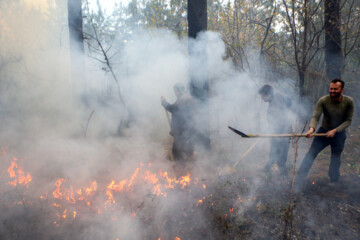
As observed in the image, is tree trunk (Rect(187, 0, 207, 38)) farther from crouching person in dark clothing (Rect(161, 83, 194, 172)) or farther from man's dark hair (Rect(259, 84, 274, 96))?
man's dark hair (Rect(259, 84, 274, 96))

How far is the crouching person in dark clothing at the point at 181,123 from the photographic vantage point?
5020mm

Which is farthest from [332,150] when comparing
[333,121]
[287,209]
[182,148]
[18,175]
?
[18,175]

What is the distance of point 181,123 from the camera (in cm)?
516

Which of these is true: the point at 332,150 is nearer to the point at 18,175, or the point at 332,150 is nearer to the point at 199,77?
the point at 199,77

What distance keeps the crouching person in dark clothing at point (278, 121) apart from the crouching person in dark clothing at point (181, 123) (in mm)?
1648

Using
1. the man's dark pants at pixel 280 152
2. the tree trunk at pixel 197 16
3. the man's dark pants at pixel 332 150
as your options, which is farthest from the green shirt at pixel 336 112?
the tree trunk at pixel 197 16

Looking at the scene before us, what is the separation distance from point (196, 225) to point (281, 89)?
23.7ft

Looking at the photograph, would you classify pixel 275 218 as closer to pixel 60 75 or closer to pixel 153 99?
pixel 153 99

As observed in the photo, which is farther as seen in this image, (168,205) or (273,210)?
(168,205)

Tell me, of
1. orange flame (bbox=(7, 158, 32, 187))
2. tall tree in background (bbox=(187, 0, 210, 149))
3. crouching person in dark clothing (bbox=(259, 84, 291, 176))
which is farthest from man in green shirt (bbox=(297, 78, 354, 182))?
orange flame (bbox=(7, 158, 32, 187))

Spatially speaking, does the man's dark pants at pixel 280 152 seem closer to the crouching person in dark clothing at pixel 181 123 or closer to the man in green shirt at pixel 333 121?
the man in green shirt at pixel 333 121

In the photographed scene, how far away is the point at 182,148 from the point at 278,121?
2.23 m

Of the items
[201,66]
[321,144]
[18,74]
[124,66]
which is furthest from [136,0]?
[321,144]

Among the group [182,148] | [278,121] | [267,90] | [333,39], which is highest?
[333,39]
